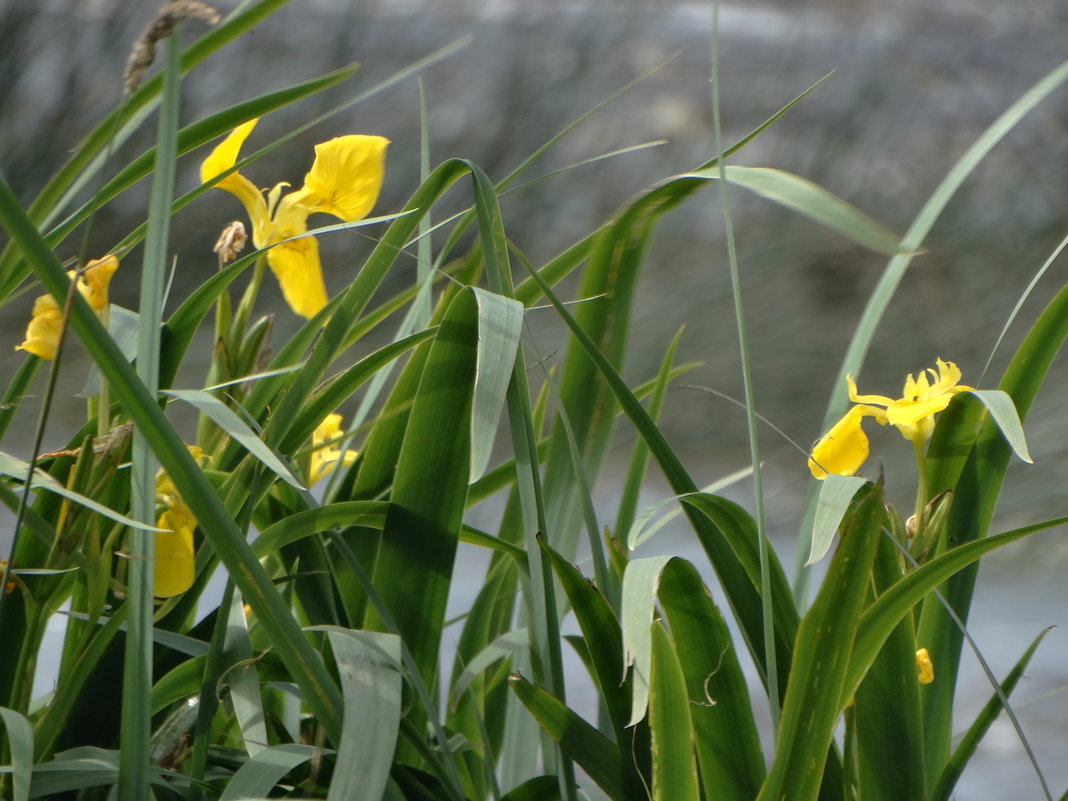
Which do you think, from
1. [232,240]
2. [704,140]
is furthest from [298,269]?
[704,140]

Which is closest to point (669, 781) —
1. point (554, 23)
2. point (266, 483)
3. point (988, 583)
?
point (266, 483)

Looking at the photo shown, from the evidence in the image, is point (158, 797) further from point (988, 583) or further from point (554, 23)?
point (554, 23)

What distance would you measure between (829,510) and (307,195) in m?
0.25

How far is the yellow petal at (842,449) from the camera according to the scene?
1.31 feet

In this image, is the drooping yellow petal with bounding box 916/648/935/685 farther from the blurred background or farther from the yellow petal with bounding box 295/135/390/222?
the blurred background

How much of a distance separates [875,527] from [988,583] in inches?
42.7

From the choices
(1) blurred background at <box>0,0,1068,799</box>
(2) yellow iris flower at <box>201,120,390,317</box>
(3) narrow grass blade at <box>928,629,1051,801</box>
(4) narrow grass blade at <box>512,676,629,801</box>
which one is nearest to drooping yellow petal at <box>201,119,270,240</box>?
(2) yellow iris flower at <box>201,120,390,317</box>

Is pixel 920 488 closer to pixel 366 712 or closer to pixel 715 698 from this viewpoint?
pixel 715 698

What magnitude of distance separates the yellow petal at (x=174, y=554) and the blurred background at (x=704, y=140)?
1095 millimetres

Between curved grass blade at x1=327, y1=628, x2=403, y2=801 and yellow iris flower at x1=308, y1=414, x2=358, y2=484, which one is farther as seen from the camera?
yellow iris flower at x1=308, y1=414, x2=358, y2=484

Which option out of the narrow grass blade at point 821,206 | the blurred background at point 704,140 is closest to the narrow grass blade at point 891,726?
the narrow grass blade at point 821,206

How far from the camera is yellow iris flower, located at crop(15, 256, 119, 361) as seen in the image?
1.05 feet

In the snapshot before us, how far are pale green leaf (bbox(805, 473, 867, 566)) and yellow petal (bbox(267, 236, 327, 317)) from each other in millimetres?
228

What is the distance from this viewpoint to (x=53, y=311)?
32 centimetres
